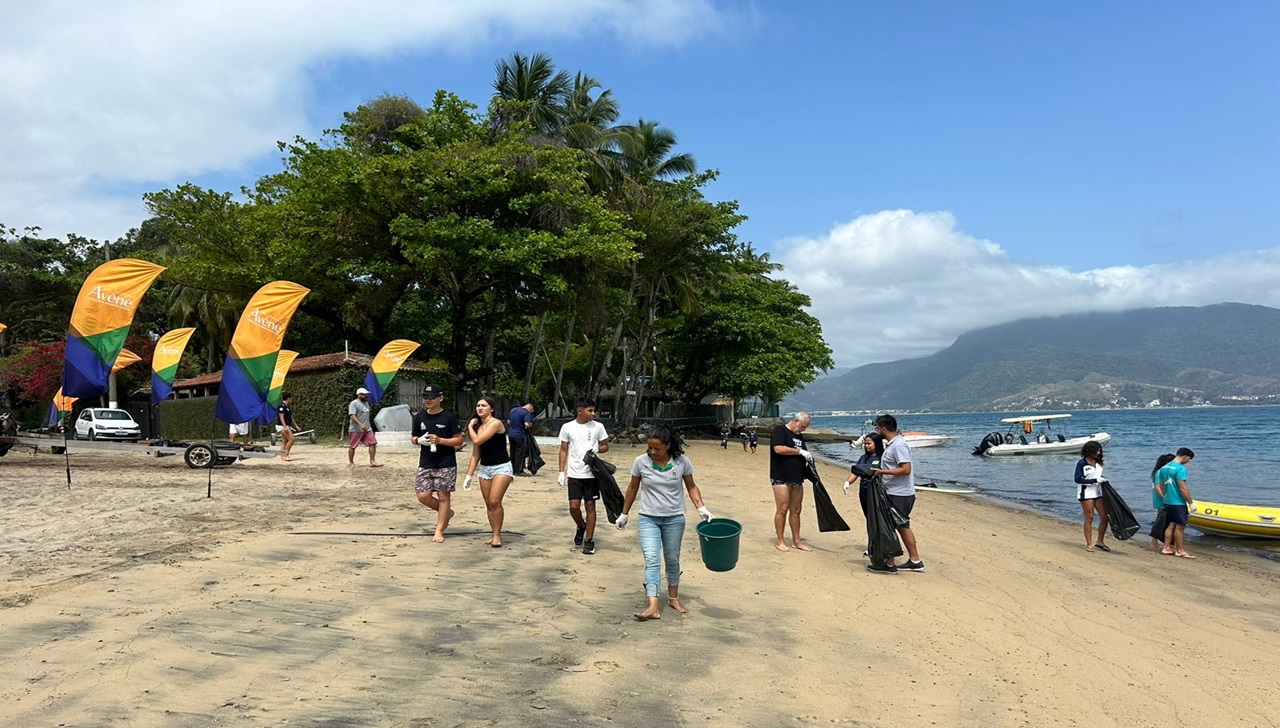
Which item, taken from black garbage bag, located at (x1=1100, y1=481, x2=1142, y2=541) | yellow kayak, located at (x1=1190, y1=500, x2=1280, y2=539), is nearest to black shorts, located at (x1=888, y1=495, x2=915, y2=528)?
black garbage bag, located at (x1=1100, y1=481, x2=1142, y2=541)

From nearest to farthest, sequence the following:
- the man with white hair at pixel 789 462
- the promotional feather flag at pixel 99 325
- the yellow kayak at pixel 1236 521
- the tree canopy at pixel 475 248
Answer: the man with white hair at pixel 789 462 < the promotional feather flag at pixel 99 325 < the yellow kayak at pixel 1236 521 < the tree canopy at pixel 475 248

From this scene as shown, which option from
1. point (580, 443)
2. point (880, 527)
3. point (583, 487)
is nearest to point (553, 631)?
point (583, 487)

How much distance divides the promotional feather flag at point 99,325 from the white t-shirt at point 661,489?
9.05 m

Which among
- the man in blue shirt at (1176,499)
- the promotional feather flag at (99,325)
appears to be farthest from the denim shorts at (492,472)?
the man in blue shirt at (1176,499)

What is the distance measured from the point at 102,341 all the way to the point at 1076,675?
41.9 feet

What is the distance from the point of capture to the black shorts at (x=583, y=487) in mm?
7820

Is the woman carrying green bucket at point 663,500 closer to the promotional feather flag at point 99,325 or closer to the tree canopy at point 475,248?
the promotional feather flag at point 99,325

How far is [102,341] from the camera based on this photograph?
11.3 m

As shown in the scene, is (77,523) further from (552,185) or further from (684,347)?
(684,347)

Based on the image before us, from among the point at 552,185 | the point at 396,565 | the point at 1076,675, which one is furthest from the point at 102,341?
the point at 552,185

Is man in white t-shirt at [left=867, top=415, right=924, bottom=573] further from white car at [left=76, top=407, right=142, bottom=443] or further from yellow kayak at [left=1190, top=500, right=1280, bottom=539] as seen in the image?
white car at [left=76, top=407, right=142, bottom=443]

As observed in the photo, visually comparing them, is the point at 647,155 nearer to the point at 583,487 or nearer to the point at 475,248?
the point at 475,248

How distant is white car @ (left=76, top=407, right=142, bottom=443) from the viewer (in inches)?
1013

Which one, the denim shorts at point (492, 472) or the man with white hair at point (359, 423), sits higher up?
the man with white hair at point (359, 423)
